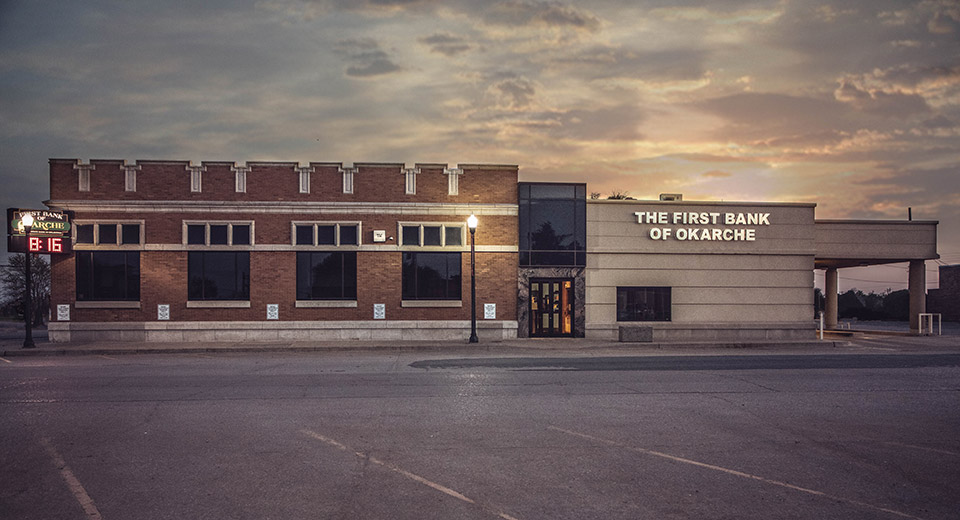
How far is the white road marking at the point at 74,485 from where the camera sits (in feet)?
19.4

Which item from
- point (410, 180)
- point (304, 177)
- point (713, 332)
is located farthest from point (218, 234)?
point (713, 332)

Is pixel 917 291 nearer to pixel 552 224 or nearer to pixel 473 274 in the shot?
pixel 552 224

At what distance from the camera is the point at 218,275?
23.9m

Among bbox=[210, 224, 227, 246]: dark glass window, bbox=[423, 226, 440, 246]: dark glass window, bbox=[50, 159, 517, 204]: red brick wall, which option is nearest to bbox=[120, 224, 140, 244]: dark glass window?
bbox=[50, 159, 517, 204]: red brick wall

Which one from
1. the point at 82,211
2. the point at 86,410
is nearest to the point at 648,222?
the point at 86,410

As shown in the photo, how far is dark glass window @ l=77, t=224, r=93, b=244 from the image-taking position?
23562 mm

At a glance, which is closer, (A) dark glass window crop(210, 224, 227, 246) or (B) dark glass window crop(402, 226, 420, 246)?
(A) dark glass window crop(210, 224, 227, 246)

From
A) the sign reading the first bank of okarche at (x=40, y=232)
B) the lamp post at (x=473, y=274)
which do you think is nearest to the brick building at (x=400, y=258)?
the sign reading the first bank of okarche at (x=40, y=232)

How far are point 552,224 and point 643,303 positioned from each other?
5.23m

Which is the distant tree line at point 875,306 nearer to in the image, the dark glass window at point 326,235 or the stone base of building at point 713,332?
the stone base of building at point 713,332

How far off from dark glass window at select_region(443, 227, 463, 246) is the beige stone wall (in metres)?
5.48

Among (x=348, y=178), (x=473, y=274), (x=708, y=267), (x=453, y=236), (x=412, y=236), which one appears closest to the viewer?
(x=473, y=274)

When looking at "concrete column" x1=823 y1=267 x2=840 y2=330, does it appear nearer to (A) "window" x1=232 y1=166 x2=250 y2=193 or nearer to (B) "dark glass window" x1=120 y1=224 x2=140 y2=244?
(A) "window" x1=232 y1=166 x2=250 y2=193

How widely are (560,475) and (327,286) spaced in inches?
734
